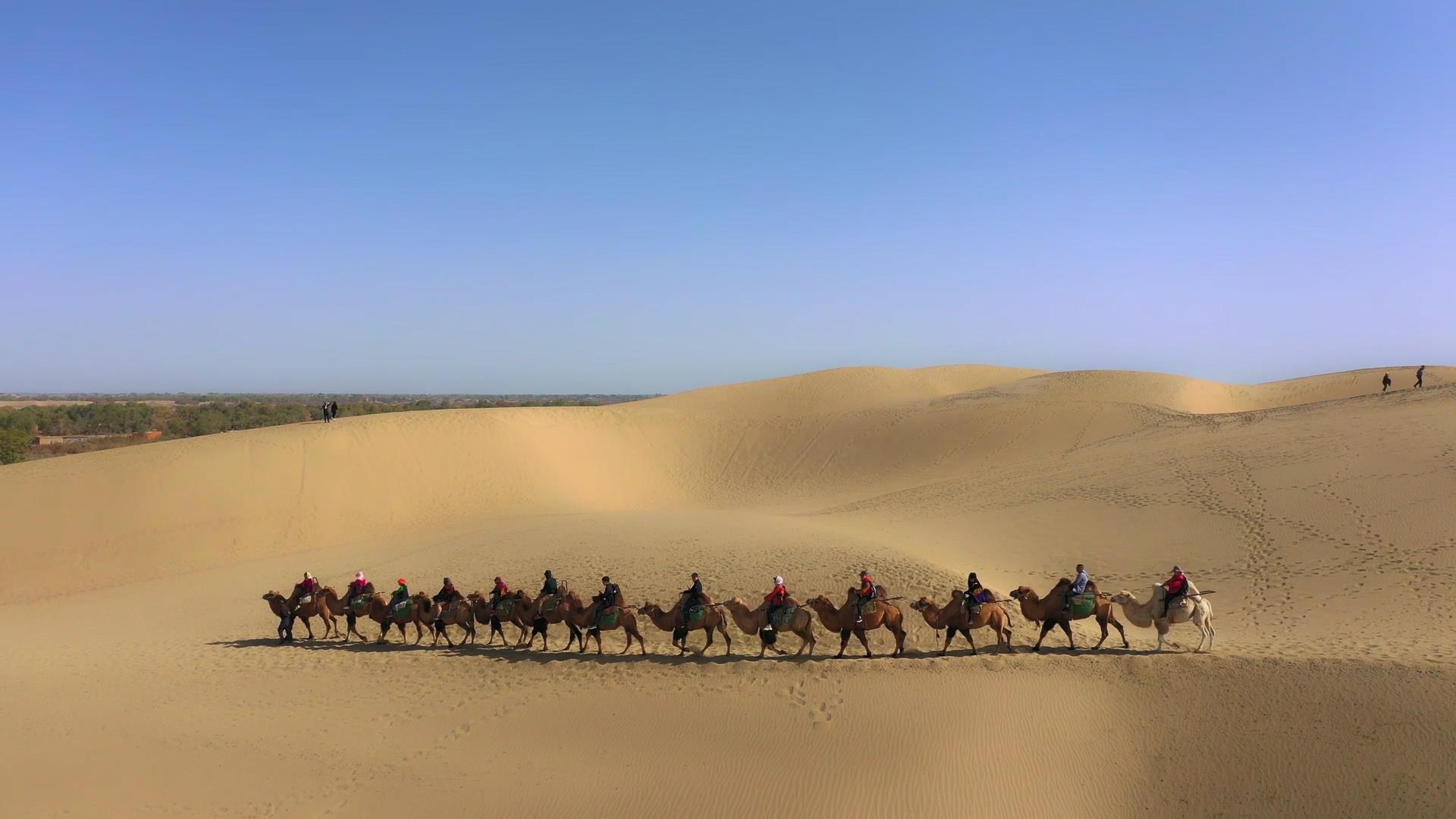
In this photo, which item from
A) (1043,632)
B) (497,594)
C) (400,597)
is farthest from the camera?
(400,597)

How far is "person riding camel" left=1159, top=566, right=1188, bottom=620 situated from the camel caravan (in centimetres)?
2

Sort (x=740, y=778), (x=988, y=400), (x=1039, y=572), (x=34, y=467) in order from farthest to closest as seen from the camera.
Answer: (x=988, y=400)
(x=34, y=467)
(x=1039, y=572)
(x=740, y=778)

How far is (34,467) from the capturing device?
31078 millimetres

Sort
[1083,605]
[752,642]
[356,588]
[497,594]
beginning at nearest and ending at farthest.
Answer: [1083,605]
[752,642]
[497,594]
[356,588]

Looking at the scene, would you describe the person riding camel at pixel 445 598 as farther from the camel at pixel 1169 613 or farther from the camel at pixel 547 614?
the camel at pixel 1169 613

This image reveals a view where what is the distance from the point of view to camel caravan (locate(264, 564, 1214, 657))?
43.9 ft

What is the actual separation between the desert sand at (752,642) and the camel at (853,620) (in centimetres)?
52

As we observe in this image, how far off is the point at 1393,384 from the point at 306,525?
6829 centimetres

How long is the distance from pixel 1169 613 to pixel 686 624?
27.4 ft

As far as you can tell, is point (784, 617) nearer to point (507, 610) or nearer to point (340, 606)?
point (507, 610)

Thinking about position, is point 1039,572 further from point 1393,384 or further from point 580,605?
point 1393,384

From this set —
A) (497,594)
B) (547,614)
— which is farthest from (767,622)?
(497,594)

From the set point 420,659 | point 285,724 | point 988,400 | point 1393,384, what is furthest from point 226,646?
point 1393,384

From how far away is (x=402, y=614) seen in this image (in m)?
15.6
